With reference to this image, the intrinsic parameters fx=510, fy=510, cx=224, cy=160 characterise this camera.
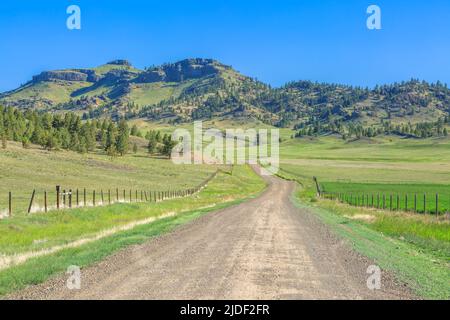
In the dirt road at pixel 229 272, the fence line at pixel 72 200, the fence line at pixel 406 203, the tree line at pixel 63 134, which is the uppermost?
the tree line at pixel 63 134

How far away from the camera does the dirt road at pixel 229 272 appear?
10.6 meters

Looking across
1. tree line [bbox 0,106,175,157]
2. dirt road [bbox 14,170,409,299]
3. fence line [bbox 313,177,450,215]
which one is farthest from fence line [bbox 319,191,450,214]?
tree line [bbox 0,106,175,157]

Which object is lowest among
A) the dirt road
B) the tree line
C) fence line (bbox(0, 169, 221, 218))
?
fence line (bbox(0, 169, 221, 218))

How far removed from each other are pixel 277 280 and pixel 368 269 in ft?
11.4

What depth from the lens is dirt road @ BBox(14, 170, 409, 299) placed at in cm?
1060

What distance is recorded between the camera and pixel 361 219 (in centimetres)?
3581

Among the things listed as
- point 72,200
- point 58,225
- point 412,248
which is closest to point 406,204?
point 412,248

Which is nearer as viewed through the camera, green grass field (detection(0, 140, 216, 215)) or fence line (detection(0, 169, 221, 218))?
fence line (detection(0, 169, 221, 218))

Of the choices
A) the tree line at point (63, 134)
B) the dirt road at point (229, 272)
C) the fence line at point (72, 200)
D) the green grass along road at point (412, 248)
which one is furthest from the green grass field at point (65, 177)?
the tree line at point (63, 134)

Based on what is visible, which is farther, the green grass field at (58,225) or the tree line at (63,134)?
the tree line at (63,134)

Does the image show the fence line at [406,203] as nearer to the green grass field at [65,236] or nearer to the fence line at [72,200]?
the green grass field at [65,236]

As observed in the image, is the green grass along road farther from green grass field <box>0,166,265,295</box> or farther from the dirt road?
green grass field <box>0,166,265,295</box>

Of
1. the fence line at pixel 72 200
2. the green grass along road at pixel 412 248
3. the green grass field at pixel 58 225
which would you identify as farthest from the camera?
the fence line at pixel 72 200

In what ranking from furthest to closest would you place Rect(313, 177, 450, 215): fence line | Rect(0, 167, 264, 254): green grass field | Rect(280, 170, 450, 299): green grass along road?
Rect(313, 177, 450, 215): fence line
Rect(0, 167, 264, 254): green grass field
Rect(280, 170, 450, 299): green grass along road
